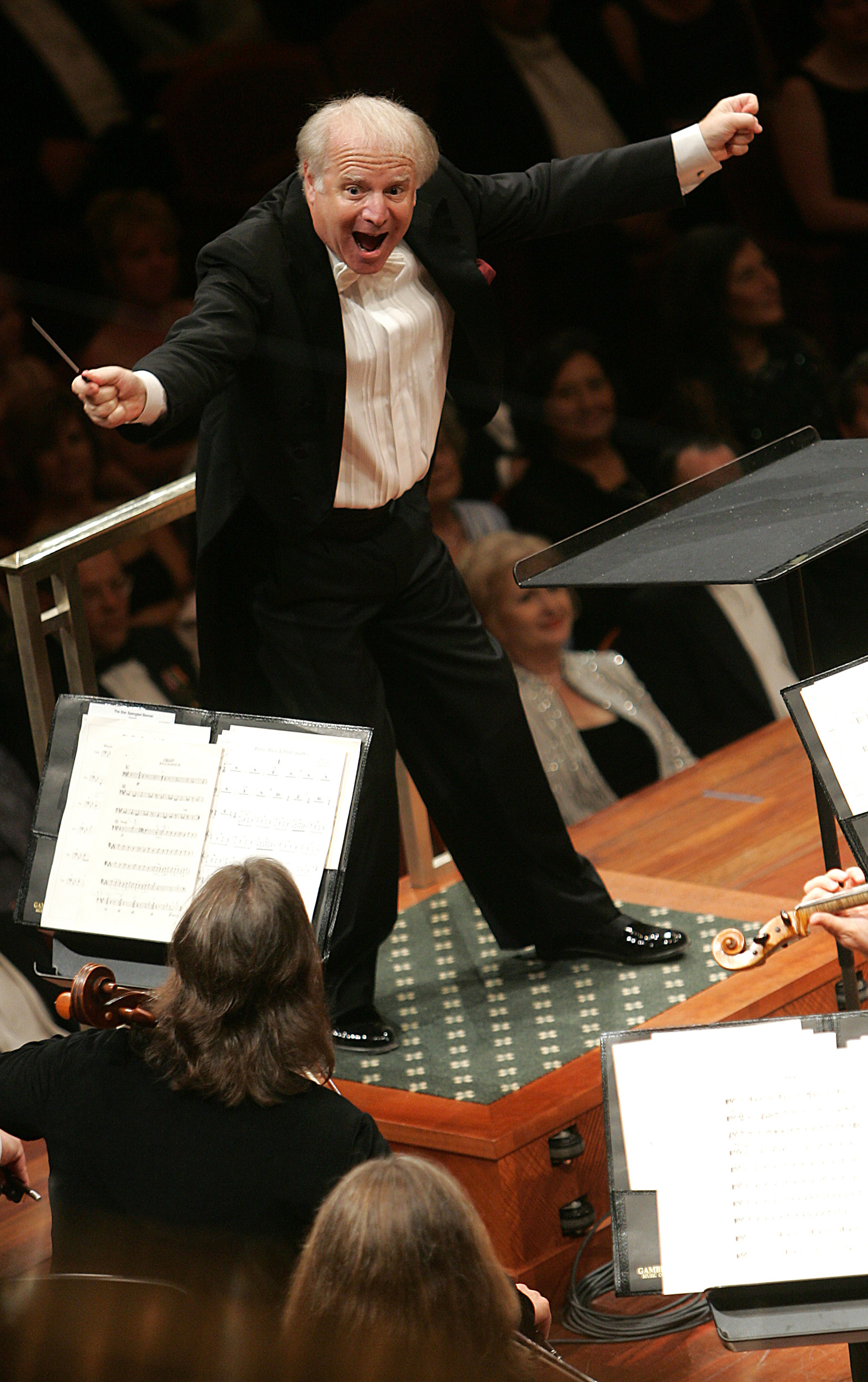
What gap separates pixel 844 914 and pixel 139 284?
9.90ft

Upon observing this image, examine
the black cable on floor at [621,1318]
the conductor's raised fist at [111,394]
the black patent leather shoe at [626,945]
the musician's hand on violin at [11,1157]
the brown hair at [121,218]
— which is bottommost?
the black cable on floor at [621,1318]

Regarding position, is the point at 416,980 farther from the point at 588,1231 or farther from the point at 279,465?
the point at 279,465

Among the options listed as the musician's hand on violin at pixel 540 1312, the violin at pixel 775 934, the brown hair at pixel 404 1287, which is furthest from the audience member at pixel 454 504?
the brown hair at pixel 404 1287

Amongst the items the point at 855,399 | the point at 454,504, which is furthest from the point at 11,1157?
the point at 855,399

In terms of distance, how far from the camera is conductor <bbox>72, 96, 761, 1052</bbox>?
2645 millimetres

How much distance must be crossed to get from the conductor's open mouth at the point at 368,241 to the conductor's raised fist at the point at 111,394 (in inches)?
19.9

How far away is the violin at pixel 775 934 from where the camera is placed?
6.53 ft

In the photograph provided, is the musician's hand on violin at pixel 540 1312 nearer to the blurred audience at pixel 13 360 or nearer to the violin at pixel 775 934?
the violin at pixel 775 934

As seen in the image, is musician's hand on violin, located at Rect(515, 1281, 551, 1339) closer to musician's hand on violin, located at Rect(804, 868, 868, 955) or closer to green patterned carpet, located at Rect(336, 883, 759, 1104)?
musician's hand on violin, located at Rect(804, 868, 868, 955)

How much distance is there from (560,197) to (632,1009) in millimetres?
1299

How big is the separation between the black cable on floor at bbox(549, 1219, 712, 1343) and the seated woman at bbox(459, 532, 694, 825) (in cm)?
168

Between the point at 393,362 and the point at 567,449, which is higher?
the point at 567,449

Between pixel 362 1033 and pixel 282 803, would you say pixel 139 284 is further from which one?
pixel 282 803

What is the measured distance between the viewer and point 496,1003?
3.08 metres
